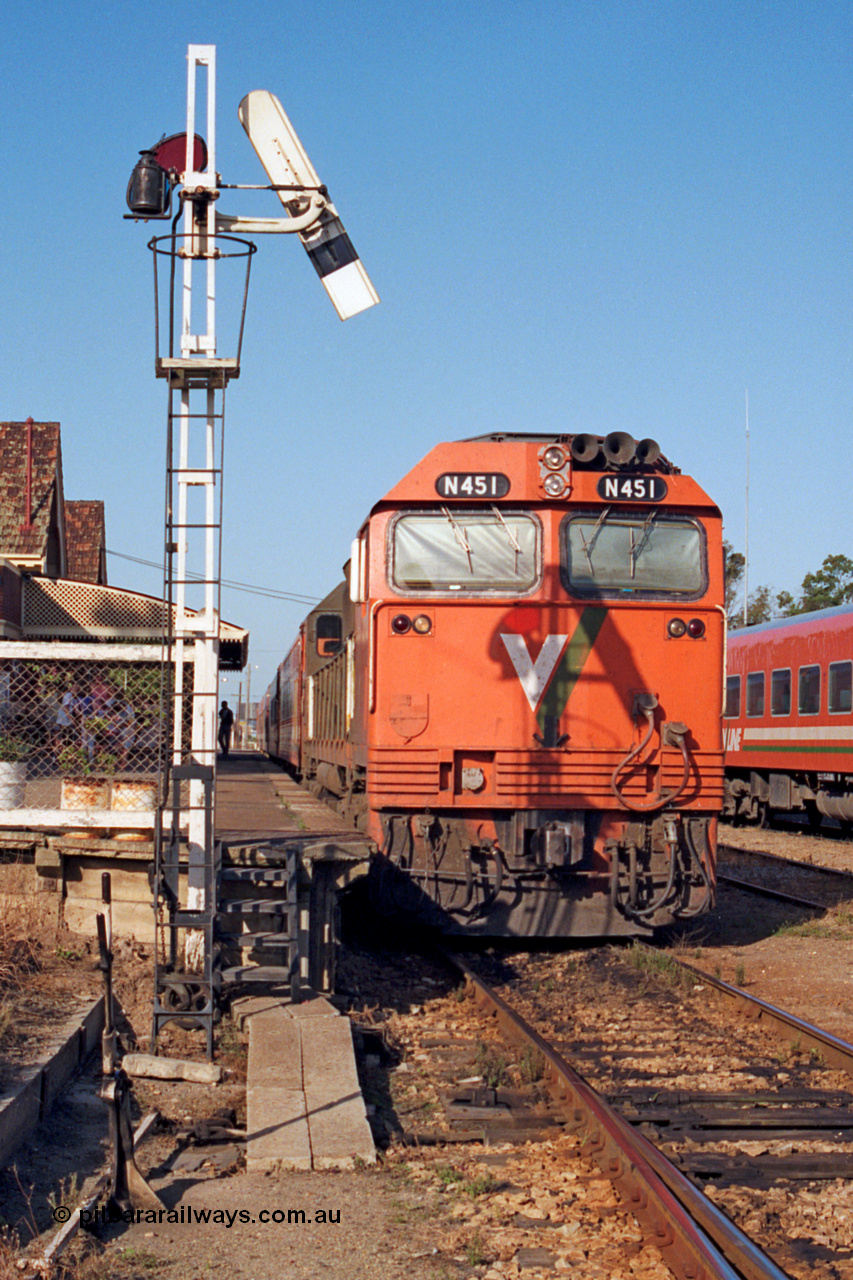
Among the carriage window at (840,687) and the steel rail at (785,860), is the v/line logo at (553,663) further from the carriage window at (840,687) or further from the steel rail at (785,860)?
the carriage window at (840,687)

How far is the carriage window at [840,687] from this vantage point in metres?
18.4

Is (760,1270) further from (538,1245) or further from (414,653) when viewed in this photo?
(414,653)

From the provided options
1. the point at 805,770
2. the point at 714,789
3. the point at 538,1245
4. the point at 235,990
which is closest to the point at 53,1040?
the point at 235,990

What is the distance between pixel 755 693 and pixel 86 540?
16677mm

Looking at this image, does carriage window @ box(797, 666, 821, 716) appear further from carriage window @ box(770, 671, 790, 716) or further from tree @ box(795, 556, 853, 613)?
tree @ box(795, 556, 853, 613)

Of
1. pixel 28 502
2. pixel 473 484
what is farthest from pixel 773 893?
pixel 28 502

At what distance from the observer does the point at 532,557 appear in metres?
9.30

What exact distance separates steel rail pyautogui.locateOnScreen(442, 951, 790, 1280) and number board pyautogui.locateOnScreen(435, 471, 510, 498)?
4457mm

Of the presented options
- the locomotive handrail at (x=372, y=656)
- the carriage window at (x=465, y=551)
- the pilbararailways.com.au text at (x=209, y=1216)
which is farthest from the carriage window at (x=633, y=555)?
the pilbararailways.com.au text at (x=209, y=1216)

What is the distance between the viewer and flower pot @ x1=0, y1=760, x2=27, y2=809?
7.82 metres

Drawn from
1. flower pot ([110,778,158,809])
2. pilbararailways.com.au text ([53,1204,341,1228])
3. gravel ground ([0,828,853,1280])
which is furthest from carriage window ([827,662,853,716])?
pilbararailways.com.au text ([53,1204,341,1228])

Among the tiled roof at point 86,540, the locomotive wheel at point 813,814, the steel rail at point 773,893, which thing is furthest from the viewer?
the tiled roof at point 86,540

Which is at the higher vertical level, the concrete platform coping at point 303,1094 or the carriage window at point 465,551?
the carriage window at point 465,551

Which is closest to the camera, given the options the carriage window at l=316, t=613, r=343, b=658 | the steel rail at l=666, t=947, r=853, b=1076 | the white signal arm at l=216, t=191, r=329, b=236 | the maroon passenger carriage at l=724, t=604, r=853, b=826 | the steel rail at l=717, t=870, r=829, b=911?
the steel rail at l=666, t=947, r=853, b=1076
